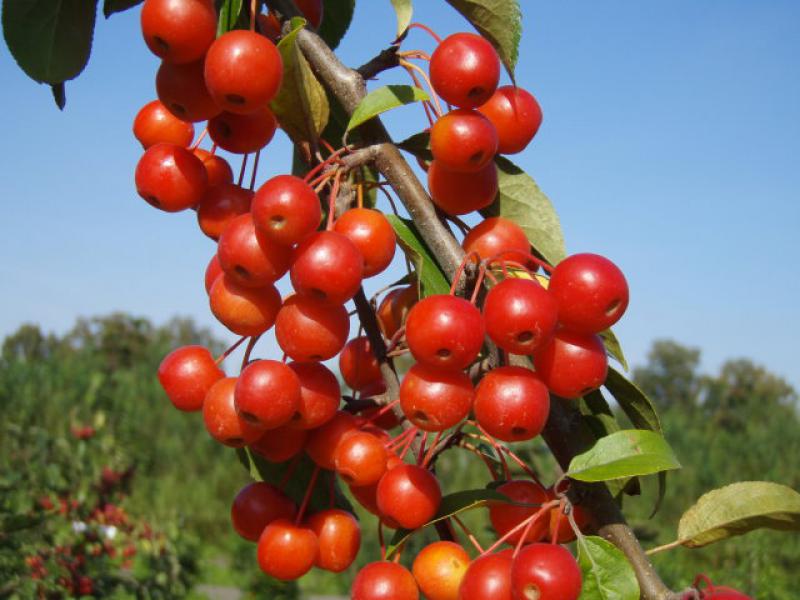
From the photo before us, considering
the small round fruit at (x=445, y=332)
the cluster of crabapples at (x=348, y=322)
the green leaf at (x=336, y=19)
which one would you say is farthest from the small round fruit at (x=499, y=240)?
the green leaf at (x=336, y=19)

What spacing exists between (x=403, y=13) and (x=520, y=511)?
56 centimetres

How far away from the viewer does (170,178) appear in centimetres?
79

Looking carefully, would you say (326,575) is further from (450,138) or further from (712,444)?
(450,138)

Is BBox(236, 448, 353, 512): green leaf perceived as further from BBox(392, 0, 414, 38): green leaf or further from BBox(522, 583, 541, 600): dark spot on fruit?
BBox(392, 0, 414, 38): green leaf

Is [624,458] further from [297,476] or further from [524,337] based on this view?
[297,476]

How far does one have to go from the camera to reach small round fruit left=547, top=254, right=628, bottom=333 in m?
0.66

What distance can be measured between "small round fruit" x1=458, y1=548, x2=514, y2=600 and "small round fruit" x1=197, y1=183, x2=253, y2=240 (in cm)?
41

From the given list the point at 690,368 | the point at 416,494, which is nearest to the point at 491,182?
the point at 416,494

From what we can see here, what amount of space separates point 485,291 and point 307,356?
181 mm

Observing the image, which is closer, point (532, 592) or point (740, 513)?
point (532, 592)

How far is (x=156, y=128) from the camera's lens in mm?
873

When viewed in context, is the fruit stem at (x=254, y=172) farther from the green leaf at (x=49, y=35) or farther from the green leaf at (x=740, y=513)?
the green leaf at (x=740, y=513)

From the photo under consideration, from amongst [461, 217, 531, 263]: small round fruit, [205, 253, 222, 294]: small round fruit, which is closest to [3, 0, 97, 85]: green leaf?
[205, 253, 222, 294]: small round fruit

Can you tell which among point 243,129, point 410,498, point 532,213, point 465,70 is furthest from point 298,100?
point 410,498
